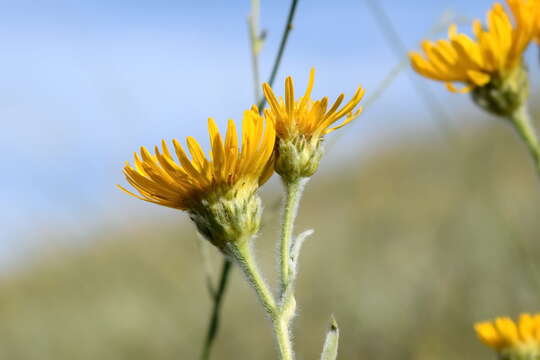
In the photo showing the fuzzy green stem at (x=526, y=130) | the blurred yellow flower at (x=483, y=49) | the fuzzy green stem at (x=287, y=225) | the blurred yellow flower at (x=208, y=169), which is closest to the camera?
the blurred yellow flower at (x=208, y=169)

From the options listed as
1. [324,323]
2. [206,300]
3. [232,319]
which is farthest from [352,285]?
[206,300]

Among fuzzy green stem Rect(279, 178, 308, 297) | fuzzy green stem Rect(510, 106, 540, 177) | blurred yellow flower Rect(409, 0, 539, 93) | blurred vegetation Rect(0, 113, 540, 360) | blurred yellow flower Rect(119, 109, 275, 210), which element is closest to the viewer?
blurred yellow flower Rect(119, 109, 275, 210)

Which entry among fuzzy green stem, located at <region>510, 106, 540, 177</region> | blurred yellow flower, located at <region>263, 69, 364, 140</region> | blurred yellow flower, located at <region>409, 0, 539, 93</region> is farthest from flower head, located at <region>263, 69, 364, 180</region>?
fuzzy green stem, located at <region>510, 106, 540, 177</region>

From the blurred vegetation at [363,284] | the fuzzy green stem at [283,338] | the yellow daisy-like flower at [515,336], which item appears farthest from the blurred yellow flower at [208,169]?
the blurred vegetation at [363,284]

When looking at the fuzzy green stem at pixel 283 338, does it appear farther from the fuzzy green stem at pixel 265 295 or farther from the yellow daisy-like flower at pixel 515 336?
the yellow daisy-like flower at pixel 515 336

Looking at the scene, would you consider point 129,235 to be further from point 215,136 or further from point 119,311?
point 215,136

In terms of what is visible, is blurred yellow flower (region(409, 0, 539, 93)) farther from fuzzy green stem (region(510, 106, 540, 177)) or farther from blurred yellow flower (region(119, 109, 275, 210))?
blurred yellow flower (region(119, 109, 275, 210))

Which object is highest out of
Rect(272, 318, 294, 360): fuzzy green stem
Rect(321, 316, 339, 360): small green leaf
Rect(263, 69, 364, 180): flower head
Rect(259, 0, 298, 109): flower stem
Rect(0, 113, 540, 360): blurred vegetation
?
Rect(259, 0, 298, 109): flower stem
